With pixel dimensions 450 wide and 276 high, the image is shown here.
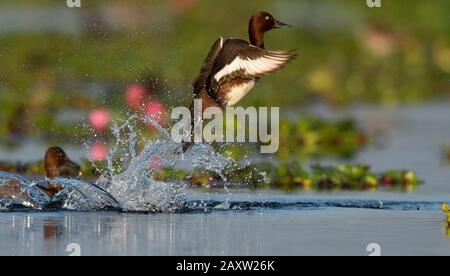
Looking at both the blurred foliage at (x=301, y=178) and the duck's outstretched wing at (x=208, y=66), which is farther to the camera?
the blurred foliage at (x=301, y=178)

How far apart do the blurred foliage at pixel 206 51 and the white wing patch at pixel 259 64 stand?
447 centimetres

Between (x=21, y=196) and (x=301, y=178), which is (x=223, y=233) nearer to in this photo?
(x=21, y=196)

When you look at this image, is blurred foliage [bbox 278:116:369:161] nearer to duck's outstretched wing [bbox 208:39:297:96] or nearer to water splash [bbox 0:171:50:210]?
duck's outstretched wing [bbox 208:39:297:96]

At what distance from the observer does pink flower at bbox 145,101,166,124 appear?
40.3 feet

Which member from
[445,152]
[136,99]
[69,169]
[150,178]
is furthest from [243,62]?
[445,152]

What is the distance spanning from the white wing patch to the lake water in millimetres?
909

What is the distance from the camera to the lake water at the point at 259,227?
7332 millimetres

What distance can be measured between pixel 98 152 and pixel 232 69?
110 inches

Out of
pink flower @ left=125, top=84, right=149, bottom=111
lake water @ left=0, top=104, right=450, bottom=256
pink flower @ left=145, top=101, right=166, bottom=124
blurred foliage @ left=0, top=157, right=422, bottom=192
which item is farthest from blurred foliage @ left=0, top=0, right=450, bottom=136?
lake water @ left=0, top=104, right=450, bottom=256

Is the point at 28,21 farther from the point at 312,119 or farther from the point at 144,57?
the point at 312,119

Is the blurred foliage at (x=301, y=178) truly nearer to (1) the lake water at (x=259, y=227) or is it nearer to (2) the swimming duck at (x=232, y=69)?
(1) the lake water at (x=259, y=227)

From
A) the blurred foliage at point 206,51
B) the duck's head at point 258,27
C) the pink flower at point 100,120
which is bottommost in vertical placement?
the pink flower at point 100,120

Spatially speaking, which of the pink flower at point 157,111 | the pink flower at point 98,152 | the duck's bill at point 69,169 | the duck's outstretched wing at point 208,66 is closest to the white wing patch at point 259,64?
the duck's outstretched wing at point 208,66

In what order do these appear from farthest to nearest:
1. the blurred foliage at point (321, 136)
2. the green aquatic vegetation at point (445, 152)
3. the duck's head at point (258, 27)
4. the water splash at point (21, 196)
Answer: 1. the blurred foliage at point (321, 136)
2. the green aquatic vegetation at point (445, 152)
3. the duck's head at point (258, 27)
4. the water splash at point (21, 196)
